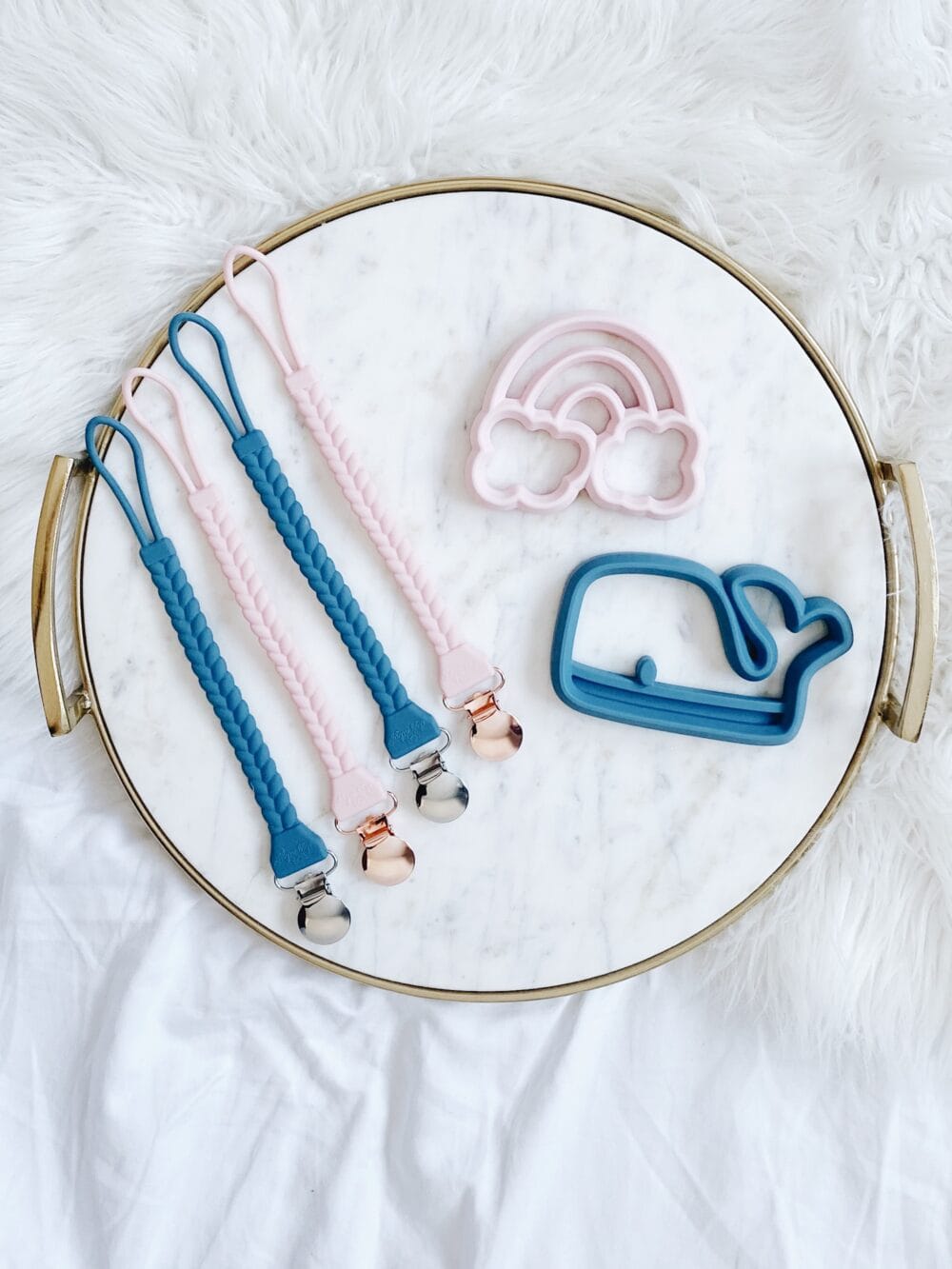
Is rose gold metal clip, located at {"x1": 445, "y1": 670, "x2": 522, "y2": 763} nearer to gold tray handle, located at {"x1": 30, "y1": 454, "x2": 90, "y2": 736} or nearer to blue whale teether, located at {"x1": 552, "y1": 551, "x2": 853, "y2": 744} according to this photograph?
blue whale teether, located at {"x1": 552, "y1": 551, "x2": 853, "y2": 744}

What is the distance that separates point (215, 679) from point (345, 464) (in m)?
0.13

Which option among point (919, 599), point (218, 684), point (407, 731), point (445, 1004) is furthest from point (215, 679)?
point (919, 599)

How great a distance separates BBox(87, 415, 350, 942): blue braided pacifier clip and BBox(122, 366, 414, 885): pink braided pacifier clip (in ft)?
0.07

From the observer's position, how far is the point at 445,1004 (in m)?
0.61

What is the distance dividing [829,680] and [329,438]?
0.29 metres

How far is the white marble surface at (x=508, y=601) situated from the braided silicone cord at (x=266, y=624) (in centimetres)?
1

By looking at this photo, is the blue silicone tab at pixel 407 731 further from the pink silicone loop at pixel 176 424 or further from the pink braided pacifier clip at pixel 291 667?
the pink silicone loop at pixel 176 424

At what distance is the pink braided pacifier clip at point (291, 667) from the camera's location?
1.80 ft

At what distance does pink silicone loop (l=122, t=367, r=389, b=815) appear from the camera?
0.55 meters

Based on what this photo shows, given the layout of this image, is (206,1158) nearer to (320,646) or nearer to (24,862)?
(24,862)

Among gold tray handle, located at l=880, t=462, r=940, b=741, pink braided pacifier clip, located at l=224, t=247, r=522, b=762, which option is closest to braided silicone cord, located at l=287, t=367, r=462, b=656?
pink braided pacifier clip, located at l=224, t=247, r=522, b=762

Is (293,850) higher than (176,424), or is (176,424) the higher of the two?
(176,424)

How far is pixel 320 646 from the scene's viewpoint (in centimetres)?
57

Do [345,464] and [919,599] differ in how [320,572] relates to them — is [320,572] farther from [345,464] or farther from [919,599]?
[919,599]
